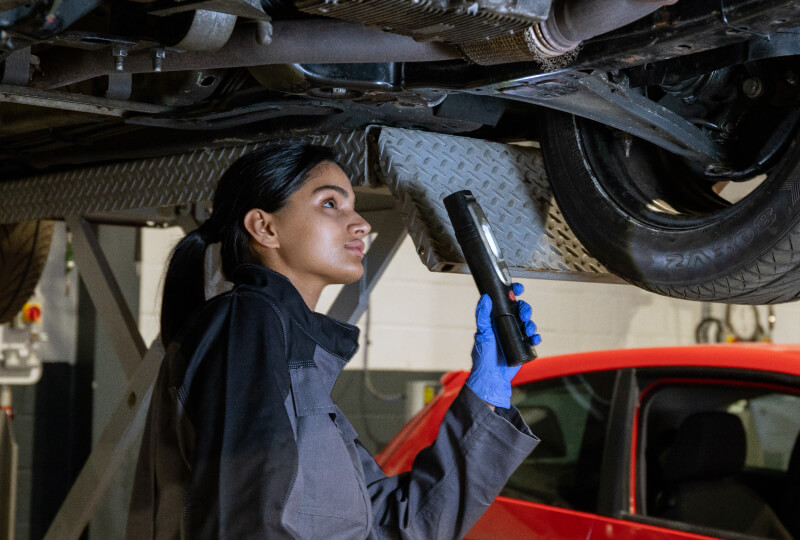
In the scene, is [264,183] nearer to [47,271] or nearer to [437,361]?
[47,271]

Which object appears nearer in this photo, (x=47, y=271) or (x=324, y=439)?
(x=324, y=439)

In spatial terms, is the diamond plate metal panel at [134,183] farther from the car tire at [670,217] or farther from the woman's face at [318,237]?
the car tire at [670,217]

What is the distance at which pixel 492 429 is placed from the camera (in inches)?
66.3

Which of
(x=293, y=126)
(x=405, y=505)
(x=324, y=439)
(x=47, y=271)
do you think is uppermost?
(x=293, y=126)

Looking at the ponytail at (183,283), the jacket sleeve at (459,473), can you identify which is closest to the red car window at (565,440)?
the jacket sleeve at (459,473)

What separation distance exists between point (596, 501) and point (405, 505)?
95 cm

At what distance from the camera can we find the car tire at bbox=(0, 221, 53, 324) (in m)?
3.61

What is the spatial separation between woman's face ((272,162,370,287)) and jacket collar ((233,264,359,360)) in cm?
9

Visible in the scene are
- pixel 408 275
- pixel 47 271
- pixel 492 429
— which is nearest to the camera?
pixel 492 429

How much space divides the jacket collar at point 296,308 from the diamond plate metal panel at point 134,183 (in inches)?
18.9

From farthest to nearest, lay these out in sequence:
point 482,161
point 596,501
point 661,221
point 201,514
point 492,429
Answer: point 596,501
point 482,161
point 661,221
point 492,429
point 201,514

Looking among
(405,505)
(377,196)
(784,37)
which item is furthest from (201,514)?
(377,196)

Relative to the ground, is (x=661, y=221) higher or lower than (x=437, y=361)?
higher

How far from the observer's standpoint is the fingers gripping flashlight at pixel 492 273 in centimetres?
172
